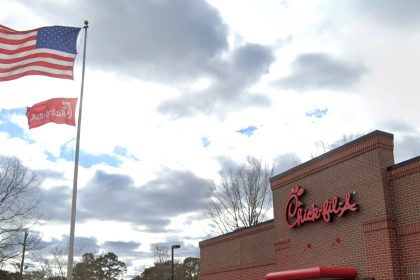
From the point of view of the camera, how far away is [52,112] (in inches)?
607

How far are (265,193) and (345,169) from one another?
28662mm

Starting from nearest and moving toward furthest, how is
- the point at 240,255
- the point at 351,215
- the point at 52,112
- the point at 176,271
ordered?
1. the point at 52,112
2. the point at 351,215
3. the point at 240,255
4. the point at 176,271

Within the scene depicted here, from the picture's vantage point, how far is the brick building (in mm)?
14156

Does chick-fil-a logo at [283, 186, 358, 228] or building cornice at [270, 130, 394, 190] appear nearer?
building cornice at [270, 130, 394, 190]

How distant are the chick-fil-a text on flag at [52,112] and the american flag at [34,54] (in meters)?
1.06

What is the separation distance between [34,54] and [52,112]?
2288 millimetres

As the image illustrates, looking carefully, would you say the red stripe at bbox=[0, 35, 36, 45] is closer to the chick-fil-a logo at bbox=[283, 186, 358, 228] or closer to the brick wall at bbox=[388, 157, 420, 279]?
the chick-fil-a logo at bbox=[283, 186, 358, 228]

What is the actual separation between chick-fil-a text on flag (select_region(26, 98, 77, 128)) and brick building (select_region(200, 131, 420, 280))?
29.8 feet

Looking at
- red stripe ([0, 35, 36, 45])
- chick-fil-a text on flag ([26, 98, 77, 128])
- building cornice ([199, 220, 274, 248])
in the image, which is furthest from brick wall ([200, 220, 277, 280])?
red stripe ([0, 35, 36, 45])

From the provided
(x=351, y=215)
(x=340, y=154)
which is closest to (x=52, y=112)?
(x=340, y=154)

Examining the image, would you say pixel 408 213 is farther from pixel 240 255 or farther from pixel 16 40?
pixel 16 40

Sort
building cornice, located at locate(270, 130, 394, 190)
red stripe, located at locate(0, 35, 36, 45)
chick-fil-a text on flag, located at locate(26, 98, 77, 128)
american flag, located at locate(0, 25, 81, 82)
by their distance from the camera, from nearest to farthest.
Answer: building cornice, located at locate(270, 130, 394, 190), chick-fil-a text on flag, located at locate(26, 98, 77, 128), american flag, located at locate(0, 25, 81, 82), red stripe, located at locate(0, 35, 36, 45)

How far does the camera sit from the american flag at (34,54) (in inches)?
631

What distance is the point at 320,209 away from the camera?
688 inches
